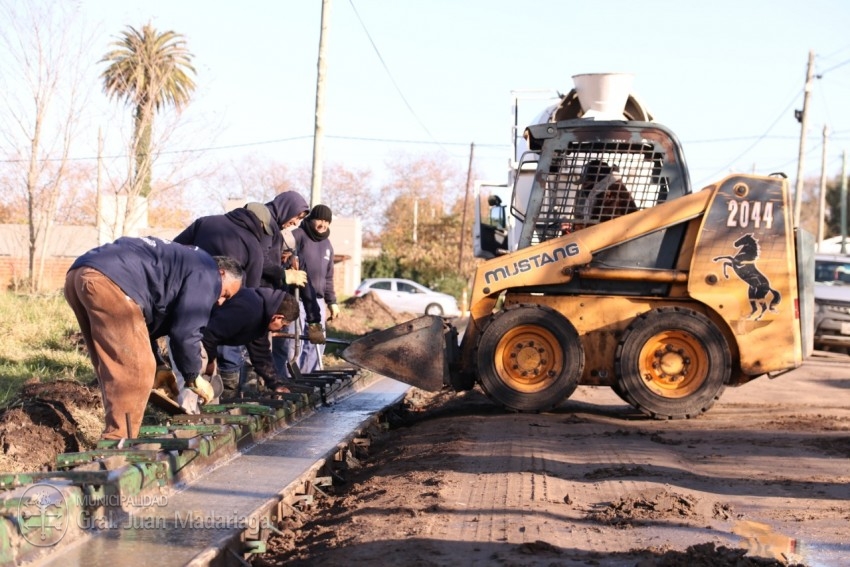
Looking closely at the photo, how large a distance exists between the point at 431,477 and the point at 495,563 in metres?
2.10

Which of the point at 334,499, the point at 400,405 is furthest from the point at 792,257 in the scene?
A: the point at 334,499

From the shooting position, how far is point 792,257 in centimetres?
977

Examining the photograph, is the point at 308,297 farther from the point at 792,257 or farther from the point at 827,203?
the point at 827,203

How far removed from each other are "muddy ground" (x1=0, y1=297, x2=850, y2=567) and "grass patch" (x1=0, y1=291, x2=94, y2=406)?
183 centimetres

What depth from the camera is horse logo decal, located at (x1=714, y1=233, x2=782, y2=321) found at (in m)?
9.78

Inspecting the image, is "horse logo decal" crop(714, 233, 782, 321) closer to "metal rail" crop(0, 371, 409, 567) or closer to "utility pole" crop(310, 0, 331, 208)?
"metal rail" crop(0, 371, 409, 567)

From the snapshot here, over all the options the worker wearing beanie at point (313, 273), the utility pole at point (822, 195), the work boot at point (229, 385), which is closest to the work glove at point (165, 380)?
the work boot at point (229, 385)

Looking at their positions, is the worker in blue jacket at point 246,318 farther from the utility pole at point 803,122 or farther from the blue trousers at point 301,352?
the utility pole at point 803,122

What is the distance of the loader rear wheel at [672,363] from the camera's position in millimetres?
9875

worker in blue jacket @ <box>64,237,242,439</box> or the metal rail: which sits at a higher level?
worker in blue jacket @ <box>64,237,242,439</box>

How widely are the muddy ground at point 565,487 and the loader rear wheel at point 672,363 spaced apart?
24 centimetres

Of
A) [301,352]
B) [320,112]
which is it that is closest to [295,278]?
[301,352]

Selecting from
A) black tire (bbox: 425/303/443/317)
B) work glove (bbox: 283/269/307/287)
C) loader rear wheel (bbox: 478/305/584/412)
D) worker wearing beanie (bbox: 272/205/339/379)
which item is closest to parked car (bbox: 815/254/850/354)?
loader rear wheel (bbox: 478/305/584/412)

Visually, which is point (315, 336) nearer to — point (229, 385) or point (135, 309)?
point (229, 385)
